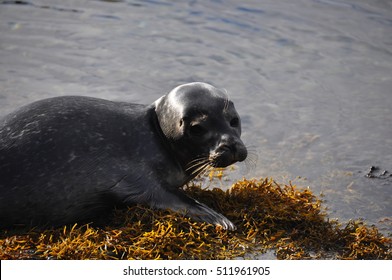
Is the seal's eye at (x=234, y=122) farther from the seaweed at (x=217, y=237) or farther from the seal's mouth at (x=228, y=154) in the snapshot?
the seaweed at (x=217, y=237)

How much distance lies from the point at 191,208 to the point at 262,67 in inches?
217

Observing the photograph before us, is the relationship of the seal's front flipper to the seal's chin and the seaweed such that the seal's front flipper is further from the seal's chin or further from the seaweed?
the seal's chin

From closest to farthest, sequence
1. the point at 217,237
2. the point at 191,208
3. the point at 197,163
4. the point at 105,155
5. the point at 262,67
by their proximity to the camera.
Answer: the point at 217,237 < the point at 191,208 < the point at 105,155 < the point at 197,163 < the point at 262,67

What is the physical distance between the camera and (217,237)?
16.0ft

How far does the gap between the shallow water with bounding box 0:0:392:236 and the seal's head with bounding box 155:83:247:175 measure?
1.28 metres

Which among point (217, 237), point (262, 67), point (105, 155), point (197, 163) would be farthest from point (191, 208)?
point (262, 67)

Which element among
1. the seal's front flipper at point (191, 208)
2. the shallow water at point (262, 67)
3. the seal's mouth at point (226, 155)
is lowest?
the shallow water at point (262, 67)

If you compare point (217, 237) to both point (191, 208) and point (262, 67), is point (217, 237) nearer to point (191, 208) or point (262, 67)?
point (191, 208)

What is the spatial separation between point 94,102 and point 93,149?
0.57 m

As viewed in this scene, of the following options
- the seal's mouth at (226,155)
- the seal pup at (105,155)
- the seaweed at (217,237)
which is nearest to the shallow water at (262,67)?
the seaweed at (217,237)

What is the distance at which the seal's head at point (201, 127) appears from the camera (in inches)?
201

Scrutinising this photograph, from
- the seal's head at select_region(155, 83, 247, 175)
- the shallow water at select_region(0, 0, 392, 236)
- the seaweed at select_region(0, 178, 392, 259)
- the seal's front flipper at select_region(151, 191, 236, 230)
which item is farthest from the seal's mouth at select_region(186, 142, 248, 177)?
the shallow water at select_region(0, 0, 392, 236)

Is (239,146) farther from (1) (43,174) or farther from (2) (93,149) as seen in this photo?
(1) (43,174)

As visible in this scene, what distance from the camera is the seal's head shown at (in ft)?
16.8
